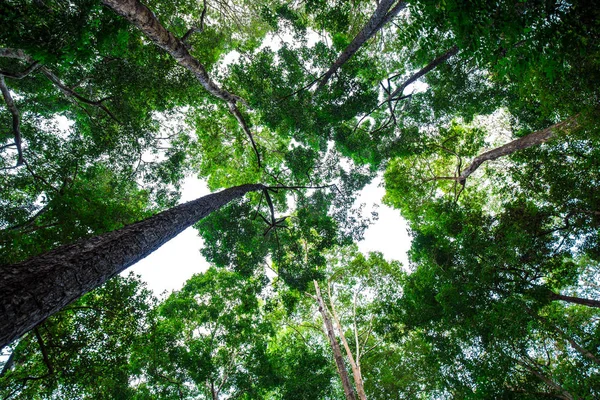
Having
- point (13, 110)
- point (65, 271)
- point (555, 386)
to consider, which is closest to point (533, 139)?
point (555, 386)

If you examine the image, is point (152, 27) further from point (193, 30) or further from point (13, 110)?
point (13, 110)

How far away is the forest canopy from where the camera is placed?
4211 mm

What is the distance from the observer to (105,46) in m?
5.89

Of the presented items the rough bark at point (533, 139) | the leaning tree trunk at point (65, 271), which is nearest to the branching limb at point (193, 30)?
the leaning tree trunk at point (65, 271)

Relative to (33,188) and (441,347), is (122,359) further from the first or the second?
(441,347)

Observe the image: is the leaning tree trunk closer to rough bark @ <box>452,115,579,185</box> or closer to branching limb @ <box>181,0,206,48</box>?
branching limb @ <box>181,0,206,48</box>

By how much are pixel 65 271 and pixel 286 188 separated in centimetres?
717

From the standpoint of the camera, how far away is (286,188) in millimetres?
9328

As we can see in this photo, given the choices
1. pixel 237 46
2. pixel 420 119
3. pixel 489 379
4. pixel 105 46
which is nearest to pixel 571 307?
pixel 489 379

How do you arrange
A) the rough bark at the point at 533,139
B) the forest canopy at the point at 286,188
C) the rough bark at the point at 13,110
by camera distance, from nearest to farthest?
the forest canopy at the point at 286,188
the rough bark at the point at 13,110
the rough bark at the point at 533,139

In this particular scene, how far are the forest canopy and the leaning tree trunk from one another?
0.06 ft

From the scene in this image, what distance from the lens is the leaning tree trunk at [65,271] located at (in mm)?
1946

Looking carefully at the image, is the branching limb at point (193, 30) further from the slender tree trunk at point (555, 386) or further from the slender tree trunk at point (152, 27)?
the slender tree trunk at point (555, 386)

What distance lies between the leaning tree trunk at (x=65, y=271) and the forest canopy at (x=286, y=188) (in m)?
0.02
